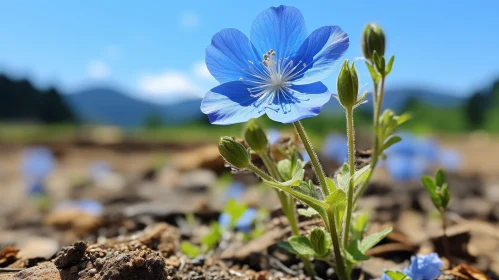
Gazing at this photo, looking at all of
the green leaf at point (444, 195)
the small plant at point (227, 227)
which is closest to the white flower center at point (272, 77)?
the green leaf at point (444, 195)

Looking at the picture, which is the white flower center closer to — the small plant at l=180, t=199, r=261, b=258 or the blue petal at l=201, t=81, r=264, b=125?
the blue petal at l=201, t=81, r=264, b=125

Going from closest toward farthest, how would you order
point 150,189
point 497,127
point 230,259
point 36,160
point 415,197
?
point 230,259
point 415,197
point 150,189
point 36,160
point 497,127

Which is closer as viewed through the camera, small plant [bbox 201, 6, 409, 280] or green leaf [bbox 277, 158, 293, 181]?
small plant [bbox 201, 6, 409, 280]

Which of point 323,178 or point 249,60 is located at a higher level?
point 249,60

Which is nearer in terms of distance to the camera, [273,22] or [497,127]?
[273,22]

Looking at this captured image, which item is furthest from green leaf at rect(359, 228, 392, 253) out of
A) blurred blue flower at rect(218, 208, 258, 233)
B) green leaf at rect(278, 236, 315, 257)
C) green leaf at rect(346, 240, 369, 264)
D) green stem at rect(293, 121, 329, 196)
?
blurred blue flower at rect(218, 208, 258, 233)

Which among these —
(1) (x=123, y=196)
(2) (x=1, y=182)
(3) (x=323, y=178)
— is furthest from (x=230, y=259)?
(2) (x=1, y=182)

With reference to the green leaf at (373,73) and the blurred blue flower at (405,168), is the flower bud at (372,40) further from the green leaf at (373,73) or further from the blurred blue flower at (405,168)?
the blurred blue flower at (405,168)

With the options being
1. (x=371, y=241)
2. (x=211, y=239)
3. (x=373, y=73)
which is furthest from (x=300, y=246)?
(x=211, y=239)

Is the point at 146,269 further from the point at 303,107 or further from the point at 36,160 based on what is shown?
the point at 36,160
